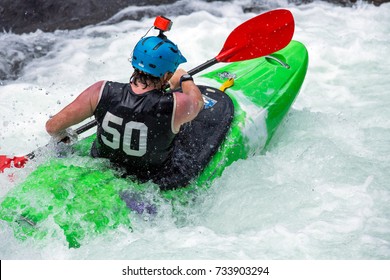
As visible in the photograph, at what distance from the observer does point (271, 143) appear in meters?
4.52

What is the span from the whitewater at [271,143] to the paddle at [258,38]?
0.68 metres

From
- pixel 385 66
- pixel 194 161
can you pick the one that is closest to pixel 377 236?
pixel 194 161

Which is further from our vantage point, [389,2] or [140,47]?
[389,2]

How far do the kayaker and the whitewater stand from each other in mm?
457

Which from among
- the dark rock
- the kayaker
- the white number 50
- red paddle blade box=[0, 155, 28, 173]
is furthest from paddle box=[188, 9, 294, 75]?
the dark rock

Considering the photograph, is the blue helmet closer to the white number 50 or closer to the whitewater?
the white number 50

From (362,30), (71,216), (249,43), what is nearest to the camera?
(71,216)

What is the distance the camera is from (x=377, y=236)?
331cm

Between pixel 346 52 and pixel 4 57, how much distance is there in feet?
12.8

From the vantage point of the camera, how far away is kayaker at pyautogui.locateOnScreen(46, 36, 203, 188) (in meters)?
2.96

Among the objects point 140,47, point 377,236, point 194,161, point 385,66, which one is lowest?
point 385,66

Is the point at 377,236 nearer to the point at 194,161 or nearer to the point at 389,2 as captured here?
the point at 194,161

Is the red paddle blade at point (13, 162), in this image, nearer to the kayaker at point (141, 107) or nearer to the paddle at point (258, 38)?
the kayaker at point (141, 107)

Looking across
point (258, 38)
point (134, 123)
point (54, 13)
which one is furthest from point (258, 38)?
point (54, 13)
